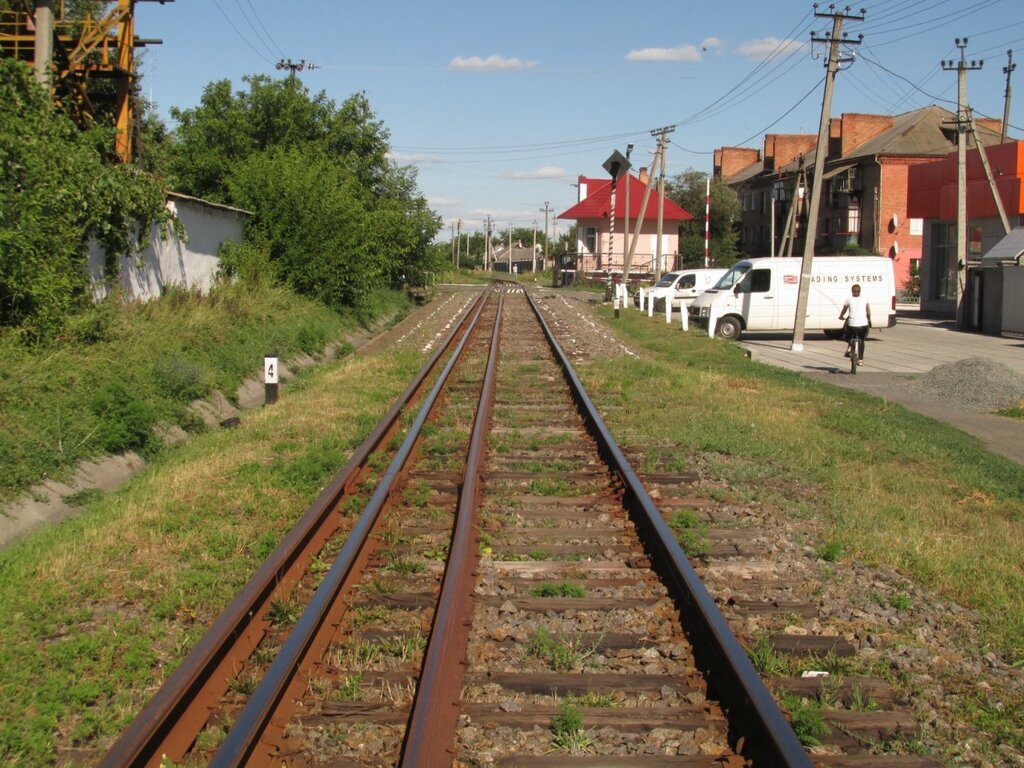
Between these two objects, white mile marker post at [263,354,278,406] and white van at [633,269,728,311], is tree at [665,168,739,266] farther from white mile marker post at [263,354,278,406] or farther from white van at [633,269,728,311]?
white mile marker post at [263,354,278,406]

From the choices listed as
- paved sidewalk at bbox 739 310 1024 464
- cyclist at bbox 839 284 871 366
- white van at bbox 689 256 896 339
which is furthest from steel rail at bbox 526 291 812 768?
white van at bbox 689 256 896 339

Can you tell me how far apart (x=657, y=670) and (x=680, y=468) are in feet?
14.9

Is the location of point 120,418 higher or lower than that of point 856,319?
lower

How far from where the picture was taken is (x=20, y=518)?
8.23 metres

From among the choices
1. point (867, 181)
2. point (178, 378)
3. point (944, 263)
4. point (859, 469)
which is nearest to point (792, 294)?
point (859, 469)

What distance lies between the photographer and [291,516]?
7820mm

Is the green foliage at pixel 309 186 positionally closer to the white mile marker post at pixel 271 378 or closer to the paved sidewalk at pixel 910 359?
the white mile marker post at pixel 271 378

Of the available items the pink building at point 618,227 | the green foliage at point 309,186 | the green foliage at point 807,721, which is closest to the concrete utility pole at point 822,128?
the green foliage at point 309,186

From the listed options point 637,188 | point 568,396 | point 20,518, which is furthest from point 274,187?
point 637,188

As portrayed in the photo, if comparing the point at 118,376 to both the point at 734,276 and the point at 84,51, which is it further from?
the point at 734,276

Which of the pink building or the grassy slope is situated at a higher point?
the pink building

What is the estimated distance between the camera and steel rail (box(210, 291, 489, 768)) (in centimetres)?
400

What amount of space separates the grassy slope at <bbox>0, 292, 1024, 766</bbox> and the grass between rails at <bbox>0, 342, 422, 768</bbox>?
12 millimetres

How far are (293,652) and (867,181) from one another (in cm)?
6419
